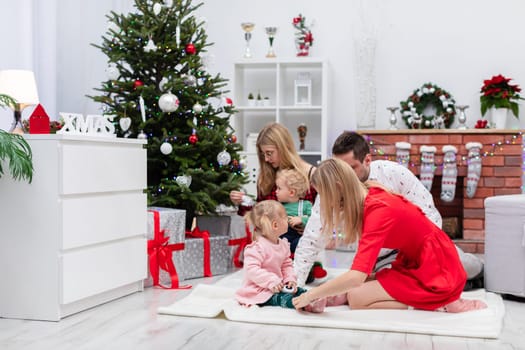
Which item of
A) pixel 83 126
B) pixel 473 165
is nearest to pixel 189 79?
pixel 83 126

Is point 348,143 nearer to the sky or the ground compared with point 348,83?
nearer to the ground

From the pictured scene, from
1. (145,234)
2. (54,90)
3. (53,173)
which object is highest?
(54,90)

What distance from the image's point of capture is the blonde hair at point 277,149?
12.6 ft

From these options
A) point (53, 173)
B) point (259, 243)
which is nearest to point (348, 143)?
point (259, 243)

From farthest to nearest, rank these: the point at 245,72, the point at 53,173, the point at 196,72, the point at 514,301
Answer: the point at 245,72 → the point at 196,72 → the point at 514,301 → the point at 53,173

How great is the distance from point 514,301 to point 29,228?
2471mm

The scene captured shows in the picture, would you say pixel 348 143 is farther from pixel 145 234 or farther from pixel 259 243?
pixel 145 234

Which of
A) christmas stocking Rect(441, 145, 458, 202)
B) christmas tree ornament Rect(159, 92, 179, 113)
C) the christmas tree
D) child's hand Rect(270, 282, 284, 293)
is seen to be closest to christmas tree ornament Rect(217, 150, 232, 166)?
the christmas tree

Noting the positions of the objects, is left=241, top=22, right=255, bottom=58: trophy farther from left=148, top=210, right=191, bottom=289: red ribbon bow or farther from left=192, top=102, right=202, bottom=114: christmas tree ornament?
left=148, top=210, right=191, bottom=289: red ribbon bow

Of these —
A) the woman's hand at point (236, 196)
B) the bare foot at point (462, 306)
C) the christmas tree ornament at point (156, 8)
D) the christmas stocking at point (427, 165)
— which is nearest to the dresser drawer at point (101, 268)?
the woman's hand at point (236, 196)

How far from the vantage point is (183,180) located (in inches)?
157

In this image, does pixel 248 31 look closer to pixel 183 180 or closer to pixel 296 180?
pixel 183 180

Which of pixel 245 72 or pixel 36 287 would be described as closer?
pixel 36 287

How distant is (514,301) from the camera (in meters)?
3.43
